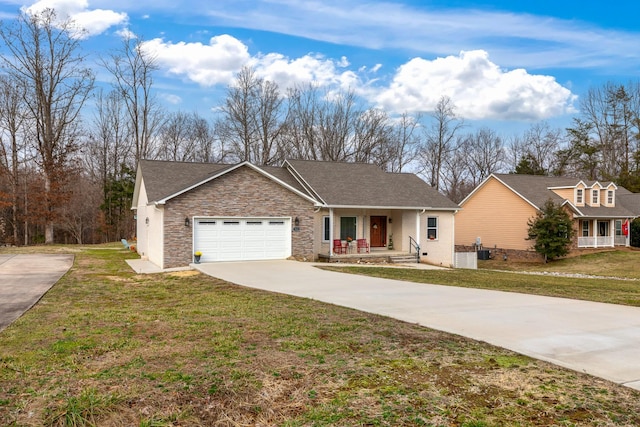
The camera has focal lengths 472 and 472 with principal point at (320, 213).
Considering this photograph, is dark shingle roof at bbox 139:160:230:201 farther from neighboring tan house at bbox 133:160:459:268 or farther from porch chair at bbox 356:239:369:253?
porch chair at bbox 356:239:369:253

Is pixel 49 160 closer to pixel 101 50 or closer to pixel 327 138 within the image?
pixel 101 50

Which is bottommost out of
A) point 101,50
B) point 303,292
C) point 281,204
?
point 303,292

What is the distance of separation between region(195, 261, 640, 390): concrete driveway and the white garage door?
12.2 ft

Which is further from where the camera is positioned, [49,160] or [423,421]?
[49,160]

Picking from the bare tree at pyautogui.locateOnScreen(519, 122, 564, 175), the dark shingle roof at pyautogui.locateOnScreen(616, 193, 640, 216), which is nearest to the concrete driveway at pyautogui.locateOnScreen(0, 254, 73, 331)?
the dark shingle roof at pyautogui.locateOnScreen(616, 193, 640, 216)

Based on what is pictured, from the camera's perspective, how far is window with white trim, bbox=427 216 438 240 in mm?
24734

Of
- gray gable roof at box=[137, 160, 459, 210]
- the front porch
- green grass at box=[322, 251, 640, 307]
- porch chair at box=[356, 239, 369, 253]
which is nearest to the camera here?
green grass at box=[322, 251, 640, 307]

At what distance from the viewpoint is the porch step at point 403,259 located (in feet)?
75.0

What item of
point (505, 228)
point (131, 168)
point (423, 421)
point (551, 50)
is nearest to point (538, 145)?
point (505, 228)

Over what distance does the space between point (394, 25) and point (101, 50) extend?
26.7 m

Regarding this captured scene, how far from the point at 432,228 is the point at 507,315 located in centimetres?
1633

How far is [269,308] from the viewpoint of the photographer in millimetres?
9242

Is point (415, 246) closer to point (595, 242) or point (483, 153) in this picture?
point (595, 242)

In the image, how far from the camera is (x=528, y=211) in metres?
30.2
